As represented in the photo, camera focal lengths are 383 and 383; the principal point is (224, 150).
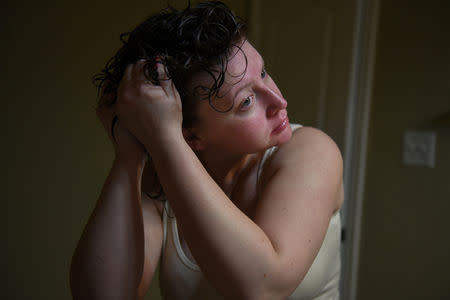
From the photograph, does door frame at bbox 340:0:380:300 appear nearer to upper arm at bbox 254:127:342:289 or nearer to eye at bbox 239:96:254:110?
upper arm at bbox 254:127:342:289

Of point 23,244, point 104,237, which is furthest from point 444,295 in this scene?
point 23,244

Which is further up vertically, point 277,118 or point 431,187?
point 277,118

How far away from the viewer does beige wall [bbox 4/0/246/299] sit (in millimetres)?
1403

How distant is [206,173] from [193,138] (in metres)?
0.19

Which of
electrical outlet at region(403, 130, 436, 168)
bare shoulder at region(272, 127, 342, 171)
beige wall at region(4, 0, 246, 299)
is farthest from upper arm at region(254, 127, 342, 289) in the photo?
beige wall at region(4, 0, 246, 299)

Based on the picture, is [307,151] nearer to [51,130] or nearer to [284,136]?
[284,136]

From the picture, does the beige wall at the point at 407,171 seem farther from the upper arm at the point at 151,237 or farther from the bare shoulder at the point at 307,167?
the upper arm at the point at 151,237

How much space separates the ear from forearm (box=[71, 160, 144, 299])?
0.12 m

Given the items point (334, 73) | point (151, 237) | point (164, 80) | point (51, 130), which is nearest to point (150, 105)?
point (164, 80)

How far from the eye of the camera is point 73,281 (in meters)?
0.70

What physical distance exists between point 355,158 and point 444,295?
2.02ft

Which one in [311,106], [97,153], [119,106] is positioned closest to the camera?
[119,106]

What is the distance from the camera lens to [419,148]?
1.49 meters

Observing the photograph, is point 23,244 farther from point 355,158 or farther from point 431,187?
point 431,187
